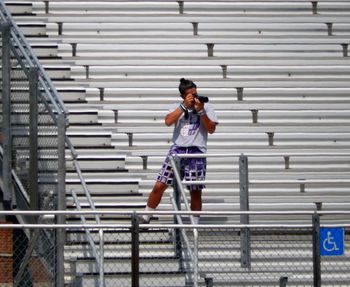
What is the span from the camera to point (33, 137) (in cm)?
1484

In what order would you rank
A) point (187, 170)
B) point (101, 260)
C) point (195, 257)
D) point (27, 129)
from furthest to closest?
point (187, 170)
point (27, 129)
point (195, 257)
point (101, 260)

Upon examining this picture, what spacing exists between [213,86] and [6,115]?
3613 mm

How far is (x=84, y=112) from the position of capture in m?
17.5

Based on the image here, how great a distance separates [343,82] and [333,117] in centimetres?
70

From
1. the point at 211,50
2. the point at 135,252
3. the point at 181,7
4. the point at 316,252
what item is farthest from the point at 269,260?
the point at 181,7

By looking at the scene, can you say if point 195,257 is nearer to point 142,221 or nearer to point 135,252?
point 135,252

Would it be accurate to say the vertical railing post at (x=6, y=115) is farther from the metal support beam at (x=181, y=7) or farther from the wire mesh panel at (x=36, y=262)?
the metal support beam at (x=181, y=7)

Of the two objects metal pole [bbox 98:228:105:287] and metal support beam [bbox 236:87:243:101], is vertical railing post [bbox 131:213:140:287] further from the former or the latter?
metal support beam [bbox 236:87:243:101]

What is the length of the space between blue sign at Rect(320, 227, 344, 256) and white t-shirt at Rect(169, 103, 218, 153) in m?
2.38

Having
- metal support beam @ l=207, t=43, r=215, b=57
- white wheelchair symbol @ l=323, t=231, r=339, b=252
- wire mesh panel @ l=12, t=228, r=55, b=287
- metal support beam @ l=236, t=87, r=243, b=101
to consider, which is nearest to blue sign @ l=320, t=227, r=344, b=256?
white wheelchair symbol @ l=323, t=231, r=339, b=252

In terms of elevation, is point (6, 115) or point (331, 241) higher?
point (6, 115)

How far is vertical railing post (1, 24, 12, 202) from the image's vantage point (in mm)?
15047

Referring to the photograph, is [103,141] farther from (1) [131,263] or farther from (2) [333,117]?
(1) [131,263]

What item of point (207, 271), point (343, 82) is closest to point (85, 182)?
point (207, 271)
